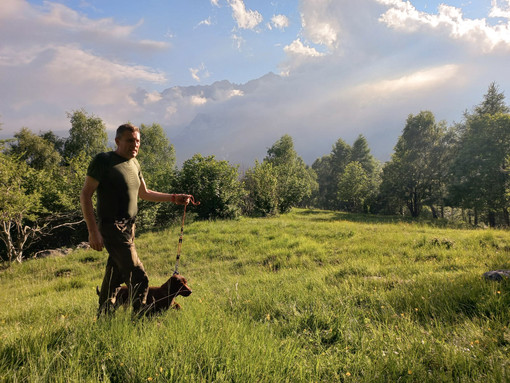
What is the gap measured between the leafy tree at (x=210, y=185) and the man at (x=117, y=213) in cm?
1488

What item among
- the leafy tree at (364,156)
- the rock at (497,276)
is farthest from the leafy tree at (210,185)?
the leafy tree at (364,156)

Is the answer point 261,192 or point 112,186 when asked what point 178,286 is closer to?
point 112,186

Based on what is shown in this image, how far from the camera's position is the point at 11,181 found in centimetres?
1245

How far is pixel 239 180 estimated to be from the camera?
24625 mm

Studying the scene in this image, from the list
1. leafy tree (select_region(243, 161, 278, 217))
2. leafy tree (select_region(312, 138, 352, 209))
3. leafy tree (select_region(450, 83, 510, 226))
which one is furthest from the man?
leafy tree (select_region(312, 138, 352, 209))

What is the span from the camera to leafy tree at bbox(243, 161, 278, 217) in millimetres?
25109

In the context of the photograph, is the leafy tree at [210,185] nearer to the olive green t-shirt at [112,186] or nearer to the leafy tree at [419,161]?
the olive green t-shirt at [112,186]

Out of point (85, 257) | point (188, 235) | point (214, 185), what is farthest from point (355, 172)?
point (85, 257)

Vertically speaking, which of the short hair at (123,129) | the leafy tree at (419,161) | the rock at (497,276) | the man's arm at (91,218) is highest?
the leafy tree at (419,161)

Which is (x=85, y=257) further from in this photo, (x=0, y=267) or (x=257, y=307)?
(x=257, y=307)

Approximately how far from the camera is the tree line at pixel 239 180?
1501 cm

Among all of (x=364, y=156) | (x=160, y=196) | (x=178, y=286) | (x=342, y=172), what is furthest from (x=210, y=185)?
(x=342, y=172)

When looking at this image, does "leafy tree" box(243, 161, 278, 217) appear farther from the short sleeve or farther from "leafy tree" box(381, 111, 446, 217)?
the short sleeve

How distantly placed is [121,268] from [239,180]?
21714 millimetres
